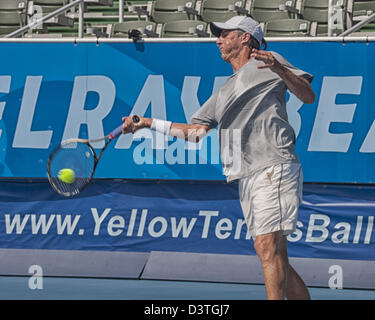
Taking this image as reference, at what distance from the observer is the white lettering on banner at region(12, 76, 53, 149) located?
9.41 m

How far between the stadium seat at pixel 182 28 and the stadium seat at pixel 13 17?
86.7 inches

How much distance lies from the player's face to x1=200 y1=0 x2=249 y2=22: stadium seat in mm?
4837

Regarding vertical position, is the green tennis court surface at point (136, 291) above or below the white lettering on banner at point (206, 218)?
below

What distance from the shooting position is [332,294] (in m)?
8.41

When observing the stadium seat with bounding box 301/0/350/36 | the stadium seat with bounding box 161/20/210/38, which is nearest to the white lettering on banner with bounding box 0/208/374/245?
the stadium seat with bounding box 161/20/210/38

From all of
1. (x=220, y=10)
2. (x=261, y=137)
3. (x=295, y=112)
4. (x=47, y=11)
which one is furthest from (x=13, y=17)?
(x=261, y=137)

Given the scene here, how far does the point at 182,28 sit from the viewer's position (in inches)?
440

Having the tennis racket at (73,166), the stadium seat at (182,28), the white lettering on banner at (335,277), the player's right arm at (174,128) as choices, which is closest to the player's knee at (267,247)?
the player's right arm at (174,128)

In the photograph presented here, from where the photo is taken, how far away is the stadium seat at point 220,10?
11484 mm

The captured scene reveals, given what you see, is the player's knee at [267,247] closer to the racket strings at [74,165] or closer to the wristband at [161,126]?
the wristband at [161,126]

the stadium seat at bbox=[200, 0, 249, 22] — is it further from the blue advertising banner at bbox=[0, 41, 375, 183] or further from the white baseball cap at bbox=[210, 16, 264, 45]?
the white baseball cap at bbox=[210, 16, 264, 45]

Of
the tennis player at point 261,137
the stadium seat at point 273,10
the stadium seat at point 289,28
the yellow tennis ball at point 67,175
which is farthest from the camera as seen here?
the stadium seat at point 273,10

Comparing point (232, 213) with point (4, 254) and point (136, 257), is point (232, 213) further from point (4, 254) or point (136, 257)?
point (4, 254)

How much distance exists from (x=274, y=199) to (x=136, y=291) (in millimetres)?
2830
